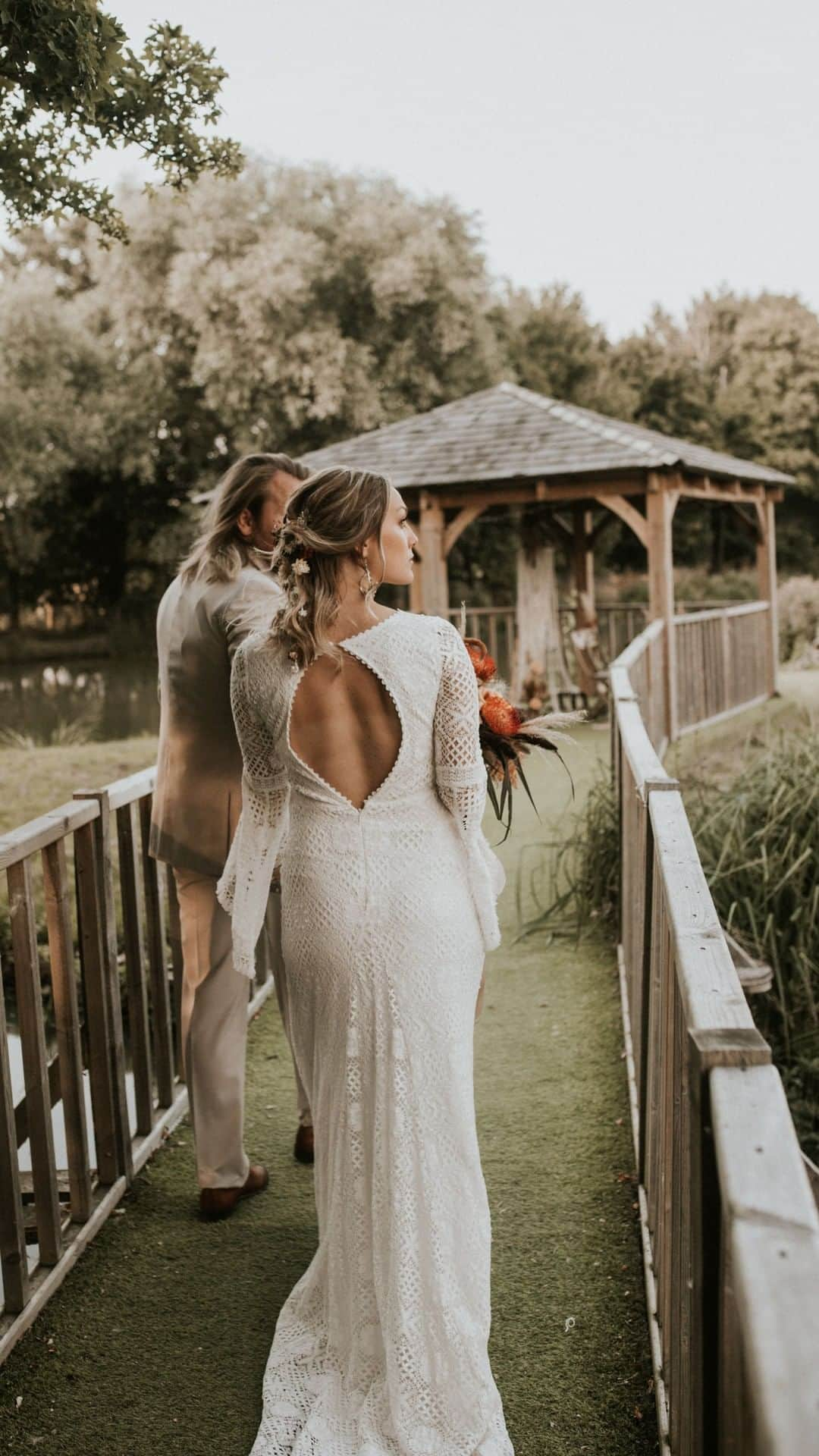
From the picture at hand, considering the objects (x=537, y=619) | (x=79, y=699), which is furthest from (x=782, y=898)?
(x=79, y=699)

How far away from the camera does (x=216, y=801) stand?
3822 mm

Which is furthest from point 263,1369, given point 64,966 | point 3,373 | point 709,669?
point 3,373

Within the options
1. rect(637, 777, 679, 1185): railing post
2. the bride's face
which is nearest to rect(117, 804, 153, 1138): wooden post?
rect(637, 777, 679, 1185): railing post

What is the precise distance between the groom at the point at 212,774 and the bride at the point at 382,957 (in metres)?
0.89

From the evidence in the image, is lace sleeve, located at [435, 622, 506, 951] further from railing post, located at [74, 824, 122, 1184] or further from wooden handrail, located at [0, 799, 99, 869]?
railing post, located at [74, 824, 122, 1184]

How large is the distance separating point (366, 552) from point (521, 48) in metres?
36.9

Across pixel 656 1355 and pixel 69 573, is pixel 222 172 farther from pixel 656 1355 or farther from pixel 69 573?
pixel 69 573

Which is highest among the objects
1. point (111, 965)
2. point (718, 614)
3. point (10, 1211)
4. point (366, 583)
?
point (366, 583)

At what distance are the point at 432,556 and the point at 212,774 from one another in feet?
41.7

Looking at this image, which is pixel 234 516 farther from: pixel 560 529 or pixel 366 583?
pixel 560 529

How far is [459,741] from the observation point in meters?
2.78

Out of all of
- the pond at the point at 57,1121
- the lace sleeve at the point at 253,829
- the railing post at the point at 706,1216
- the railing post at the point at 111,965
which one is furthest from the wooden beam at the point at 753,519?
the railing post at the point at 706,1216

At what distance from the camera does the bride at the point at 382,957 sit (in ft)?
8.93

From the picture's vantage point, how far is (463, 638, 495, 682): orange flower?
3182mm
